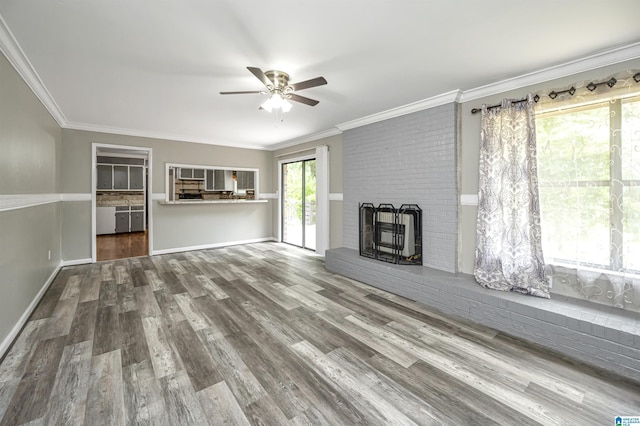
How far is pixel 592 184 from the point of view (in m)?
2.42

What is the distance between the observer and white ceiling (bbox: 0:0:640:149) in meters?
1.82

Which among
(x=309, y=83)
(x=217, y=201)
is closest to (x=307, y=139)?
(x=217, y=201)

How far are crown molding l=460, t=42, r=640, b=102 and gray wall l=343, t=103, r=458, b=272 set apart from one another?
31 centimetres

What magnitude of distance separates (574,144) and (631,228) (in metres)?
0.84

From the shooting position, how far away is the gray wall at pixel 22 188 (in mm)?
2201

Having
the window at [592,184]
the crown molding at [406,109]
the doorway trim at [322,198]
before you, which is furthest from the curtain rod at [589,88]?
the doorway trim at [322,198]

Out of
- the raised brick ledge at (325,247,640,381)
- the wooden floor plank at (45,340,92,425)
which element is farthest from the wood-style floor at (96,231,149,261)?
the raised brick ledge at (325,247,640,381)

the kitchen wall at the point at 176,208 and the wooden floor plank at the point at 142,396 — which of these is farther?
the kitchen wall at the point at 176,208

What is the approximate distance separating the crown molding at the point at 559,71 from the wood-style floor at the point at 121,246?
6.52m

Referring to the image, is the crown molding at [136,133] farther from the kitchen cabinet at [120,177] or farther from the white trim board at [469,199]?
the white trim board at [469,199]

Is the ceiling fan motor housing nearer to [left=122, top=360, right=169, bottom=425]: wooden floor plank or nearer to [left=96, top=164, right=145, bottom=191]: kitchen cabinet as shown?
[left=122, top=360, right=169, bottom=425]: wooden floor plank

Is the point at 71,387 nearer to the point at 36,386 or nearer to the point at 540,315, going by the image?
the point at 36,386

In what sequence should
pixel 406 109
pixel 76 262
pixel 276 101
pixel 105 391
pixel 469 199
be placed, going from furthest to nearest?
pixel 76 262, pixel 406 109, pixel 469 199, pixel 276 101, pixel 105 391

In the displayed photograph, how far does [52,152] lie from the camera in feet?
13.0
